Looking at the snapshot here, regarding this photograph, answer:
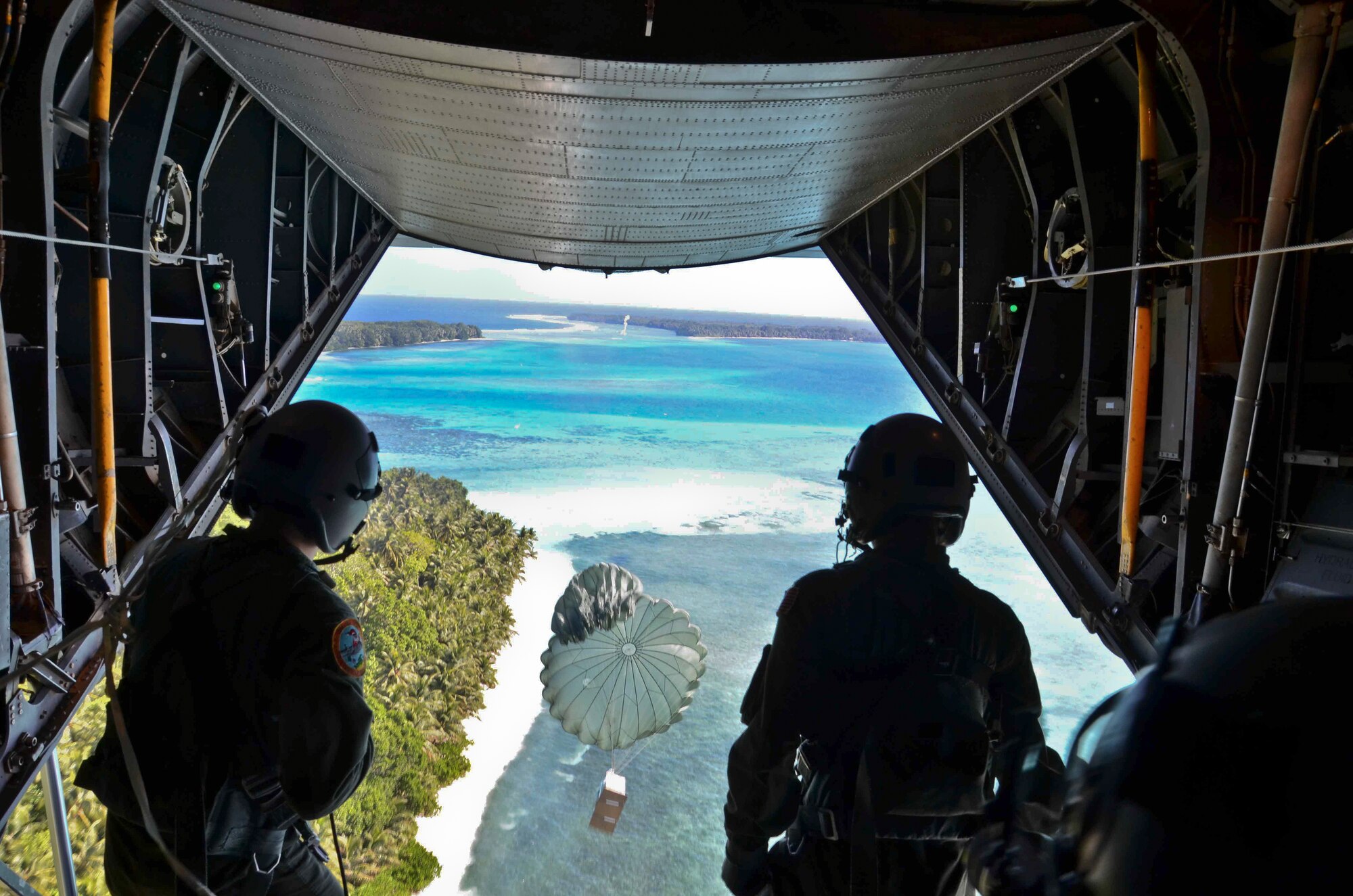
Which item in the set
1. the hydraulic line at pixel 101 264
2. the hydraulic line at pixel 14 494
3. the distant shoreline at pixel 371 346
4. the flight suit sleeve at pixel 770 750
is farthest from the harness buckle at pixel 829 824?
the distant shoreline at pixel 371 346

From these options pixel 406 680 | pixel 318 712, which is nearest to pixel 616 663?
pixel 406 680

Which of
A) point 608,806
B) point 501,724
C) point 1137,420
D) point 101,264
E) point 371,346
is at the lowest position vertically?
point 608,806

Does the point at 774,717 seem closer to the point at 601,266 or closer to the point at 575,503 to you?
the point at 601,266

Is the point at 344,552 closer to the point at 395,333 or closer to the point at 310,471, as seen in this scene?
the point at 310,471

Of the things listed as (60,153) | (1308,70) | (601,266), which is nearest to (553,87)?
(60,153)

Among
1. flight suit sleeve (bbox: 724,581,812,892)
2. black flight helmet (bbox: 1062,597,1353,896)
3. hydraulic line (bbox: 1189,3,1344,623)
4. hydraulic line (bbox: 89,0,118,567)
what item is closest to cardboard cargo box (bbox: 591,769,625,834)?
hydraulic line (bbox: 89,0,118,567)

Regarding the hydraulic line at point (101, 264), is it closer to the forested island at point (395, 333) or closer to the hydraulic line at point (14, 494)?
the hydraulic line at point (14, 494)
